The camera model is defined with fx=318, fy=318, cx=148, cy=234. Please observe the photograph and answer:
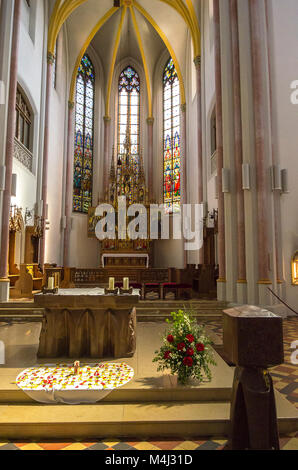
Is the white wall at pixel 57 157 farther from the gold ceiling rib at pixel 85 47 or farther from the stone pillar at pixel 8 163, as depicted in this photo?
the stone pillar at pixel 8 163

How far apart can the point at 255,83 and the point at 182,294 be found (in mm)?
6297

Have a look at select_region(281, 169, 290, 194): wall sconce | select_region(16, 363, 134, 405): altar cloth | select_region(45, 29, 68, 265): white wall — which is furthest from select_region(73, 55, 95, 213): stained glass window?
select_region(16, 363, 134, 405): altar cloth

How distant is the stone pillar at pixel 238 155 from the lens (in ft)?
26.6

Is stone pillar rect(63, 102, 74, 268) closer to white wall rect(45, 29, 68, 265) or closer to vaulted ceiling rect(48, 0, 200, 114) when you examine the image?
white wall rect(45, 29, 68, 265)

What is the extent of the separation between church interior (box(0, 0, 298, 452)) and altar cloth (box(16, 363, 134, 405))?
0.8 inches

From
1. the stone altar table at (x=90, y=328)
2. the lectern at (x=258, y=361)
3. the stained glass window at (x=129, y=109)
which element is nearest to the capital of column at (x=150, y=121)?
the stained glass window at (x=129, y=109)

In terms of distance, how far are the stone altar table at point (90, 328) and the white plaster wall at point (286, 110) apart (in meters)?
5.60

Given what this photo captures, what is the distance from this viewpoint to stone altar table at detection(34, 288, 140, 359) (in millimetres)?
4328

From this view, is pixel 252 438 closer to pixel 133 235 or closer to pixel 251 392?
pixel 251 392

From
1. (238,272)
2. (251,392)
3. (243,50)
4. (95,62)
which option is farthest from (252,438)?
(95,62)

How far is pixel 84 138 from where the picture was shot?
1789 centimetres

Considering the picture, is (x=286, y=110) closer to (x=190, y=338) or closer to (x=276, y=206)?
(x=276, y=206)

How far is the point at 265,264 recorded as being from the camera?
7676 mm

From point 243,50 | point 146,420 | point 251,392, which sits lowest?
point 146,420
